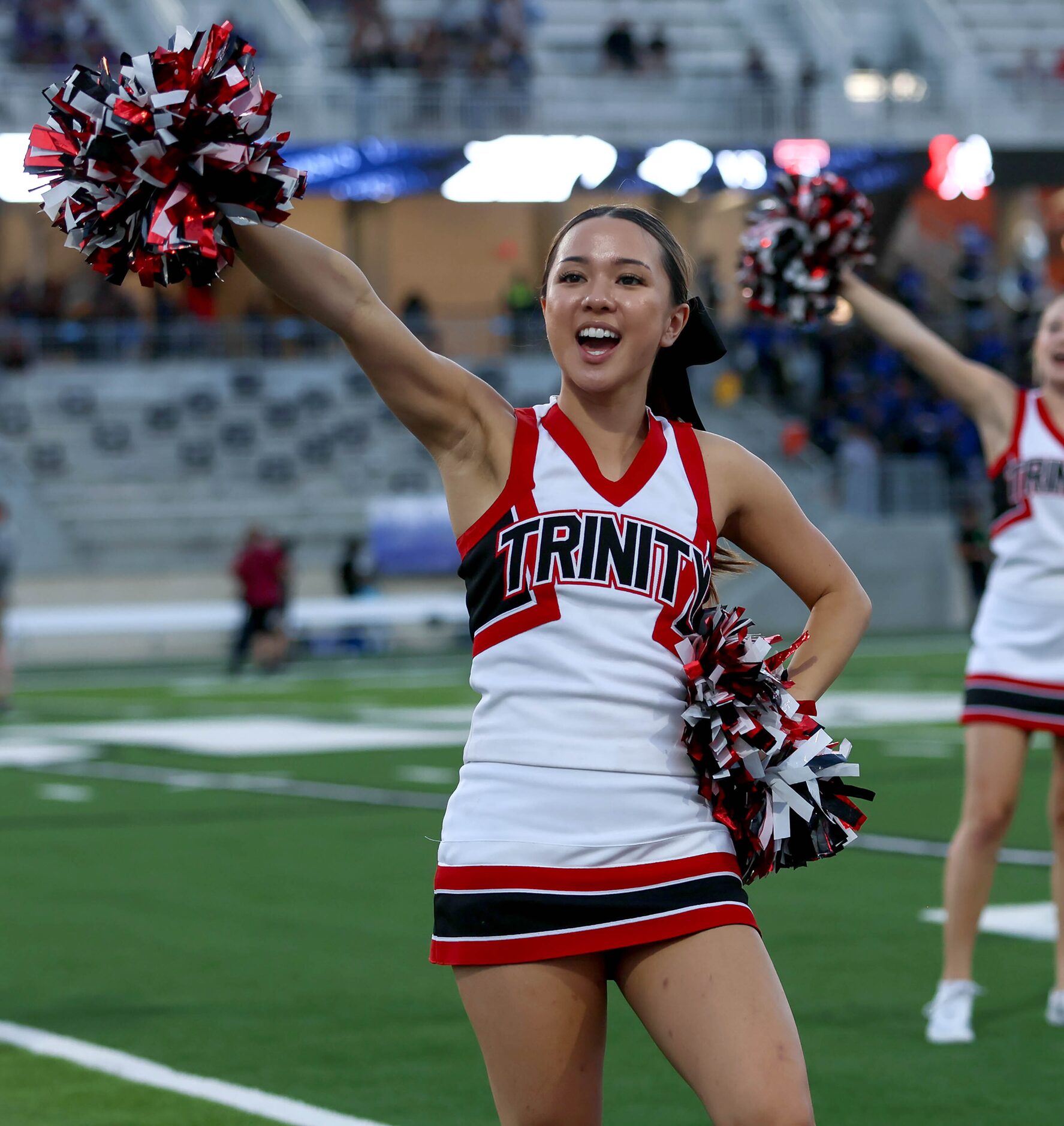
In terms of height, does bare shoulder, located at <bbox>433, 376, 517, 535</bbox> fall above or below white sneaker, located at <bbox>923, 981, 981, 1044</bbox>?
above

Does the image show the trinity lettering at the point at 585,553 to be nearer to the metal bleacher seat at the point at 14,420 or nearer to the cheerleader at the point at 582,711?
the cheerleader at the point at 582,711

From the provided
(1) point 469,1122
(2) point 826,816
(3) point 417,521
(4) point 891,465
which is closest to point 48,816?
(1) point 469,1122

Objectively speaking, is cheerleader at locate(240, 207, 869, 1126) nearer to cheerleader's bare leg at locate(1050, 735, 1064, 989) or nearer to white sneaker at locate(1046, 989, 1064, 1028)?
cheerleader's bare leg at locate(1050, 735, 1064, 989)

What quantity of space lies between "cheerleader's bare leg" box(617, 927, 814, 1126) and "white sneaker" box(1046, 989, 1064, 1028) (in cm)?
273

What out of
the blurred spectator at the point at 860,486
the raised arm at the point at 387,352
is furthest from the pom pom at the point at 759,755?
the blurred spectator at the point at 860,486

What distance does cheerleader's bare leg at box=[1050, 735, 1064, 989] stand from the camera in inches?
213

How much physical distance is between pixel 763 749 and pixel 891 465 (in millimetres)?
23680

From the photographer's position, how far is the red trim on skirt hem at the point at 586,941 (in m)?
2.89

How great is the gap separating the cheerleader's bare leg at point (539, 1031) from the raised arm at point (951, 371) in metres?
2.64

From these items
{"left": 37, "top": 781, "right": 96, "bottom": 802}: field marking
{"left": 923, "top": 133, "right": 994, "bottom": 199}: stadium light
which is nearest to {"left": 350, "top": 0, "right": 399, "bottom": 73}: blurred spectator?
{"left": 923, "top": 133, "right": 994, "bottom": 199}: stadium light

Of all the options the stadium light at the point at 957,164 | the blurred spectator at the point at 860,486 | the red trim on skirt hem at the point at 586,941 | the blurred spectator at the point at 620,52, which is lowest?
the blurred spectator at the point at 860,486

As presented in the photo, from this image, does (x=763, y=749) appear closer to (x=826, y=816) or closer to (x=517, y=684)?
(x=826, y=816)

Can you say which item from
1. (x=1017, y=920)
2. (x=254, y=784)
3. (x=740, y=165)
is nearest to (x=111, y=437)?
(x=740, y=165)

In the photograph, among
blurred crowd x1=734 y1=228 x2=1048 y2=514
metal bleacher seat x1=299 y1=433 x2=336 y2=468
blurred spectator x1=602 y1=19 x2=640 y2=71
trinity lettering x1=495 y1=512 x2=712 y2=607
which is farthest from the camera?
blurred spectator x1=602 y1=19 x2=640 y2=71
